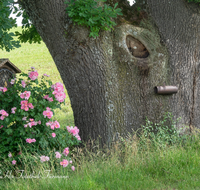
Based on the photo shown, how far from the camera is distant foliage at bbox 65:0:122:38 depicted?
367cm

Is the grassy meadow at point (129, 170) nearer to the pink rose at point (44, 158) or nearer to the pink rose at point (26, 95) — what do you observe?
the pink rose at point (44, 158)

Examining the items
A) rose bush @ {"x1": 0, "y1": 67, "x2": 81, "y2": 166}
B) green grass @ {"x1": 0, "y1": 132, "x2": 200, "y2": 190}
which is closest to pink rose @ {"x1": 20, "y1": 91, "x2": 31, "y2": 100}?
rose bush @ {"x1": 0, "y1": 67, "x2": 81, "y2": 166}

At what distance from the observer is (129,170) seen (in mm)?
3576

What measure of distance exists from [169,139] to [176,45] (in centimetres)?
183

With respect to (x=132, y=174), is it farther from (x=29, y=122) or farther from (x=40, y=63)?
(x=40, y=63)

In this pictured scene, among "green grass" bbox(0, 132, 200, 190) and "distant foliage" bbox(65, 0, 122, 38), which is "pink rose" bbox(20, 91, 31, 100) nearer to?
"green grass" bbox(0, 132, 200, 190)

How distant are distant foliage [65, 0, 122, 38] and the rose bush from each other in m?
1.13

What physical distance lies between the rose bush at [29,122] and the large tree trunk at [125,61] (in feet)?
1.96

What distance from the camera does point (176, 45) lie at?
457cm

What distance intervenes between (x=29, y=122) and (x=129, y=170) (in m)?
1.72

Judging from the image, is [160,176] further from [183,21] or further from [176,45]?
[183,21]

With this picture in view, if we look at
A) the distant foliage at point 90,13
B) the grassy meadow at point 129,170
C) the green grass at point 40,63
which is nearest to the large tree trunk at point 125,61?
the distant foliage at point 90,13

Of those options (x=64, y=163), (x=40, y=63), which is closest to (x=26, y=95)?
(x=64, y=163)

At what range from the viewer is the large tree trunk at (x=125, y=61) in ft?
13.6
